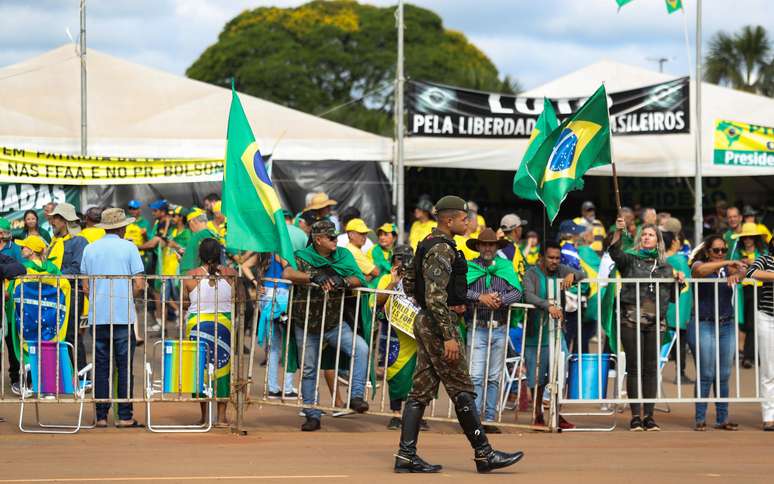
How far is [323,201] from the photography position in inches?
476

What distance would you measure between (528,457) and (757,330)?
2.78 metres

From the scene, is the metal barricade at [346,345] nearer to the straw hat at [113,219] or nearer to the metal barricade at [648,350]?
the metal barricade at [648,350]

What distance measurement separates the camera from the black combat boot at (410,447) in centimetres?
830

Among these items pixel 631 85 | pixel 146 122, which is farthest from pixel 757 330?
pixel 631 85

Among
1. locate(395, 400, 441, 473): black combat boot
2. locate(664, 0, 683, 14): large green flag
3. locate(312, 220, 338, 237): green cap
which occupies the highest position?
locate(664, 0, 683, 14): large green flag

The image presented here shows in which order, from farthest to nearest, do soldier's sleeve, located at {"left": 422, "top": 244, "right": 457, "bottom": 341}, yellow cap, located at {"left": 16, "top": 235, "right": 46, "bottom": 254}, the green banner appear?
the green banner
yellow cap, located at {"left": 16, "top": 235, "right": 46, "bottom": 254}
soldier's sleeve, located at {"left": 422, "top": 244, "right": 457, "bottom": 341}

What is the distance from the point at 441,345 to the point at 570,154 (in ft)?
8.93

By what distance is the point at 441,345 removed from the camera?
828cm

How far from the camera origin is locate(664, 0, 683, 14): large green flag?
19.2m

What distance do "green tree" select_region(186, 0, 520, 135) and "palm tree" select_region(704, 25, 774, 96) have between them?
39.6 ft

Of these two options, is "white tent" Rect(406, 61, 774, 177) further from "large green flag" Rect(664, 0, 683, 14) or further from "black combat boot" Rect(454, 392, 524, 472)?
"black combat boot" Rect(454, 392, 524, 472)

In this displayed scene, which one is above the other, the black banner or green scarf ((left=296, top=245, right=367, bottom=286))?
the black banner

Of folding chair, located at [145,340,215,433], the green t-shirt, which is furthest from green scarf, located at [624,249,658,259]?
the green t-shirt

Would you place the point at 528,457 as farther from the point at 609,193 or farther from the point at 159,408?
the point at 609,193
